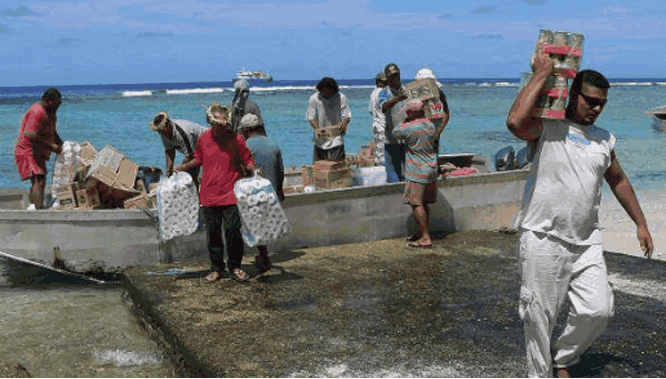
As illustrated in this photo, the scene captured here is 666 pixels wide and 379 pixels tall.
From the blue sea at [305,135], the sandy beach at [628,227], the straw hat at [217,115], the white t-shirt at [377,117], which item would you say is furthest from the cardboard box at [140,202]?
the blue sea at [305,135]

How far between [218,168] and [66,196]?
7.95ft

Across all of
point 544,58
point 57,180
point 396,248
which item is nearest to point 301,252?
point 396,248

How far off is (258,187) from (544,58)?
335 cm

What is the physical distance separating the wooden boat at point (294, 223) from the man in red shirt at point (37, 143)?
47cm

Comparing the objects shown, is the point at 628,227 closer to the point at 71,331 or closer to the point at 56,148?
the point at 56,148

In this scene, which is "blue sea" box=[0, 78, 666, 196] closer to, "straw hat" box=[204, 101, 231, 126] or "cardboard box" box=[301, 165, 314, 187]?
"cardboard box" box=[301, 165, 314, 187]

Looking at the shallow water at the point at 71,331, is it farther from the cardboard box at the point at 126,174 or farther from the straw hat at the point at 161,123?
the straw hat at the point at 161,123

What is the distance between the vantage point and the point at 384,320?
5613 millimetres

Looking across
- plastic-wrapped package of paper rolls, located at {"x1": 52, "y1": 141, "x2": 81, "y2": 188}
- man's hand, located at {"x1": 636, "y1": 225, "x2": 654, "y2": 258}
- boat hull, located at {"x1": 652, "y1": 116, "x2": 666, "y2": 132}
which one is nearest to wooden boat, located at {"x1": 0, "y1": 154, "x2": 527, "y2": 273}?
plastic-wrapped package of paper rolls, located at {"x1": 52, "y1": 141, "x2": 81, "y2": 188}

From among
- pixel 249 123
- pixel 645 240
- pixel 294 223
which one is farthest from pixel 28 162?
pixel 645 240

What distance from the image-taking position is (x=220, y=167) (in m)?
6.49

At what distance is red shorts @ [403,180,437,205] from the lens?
26.2ft

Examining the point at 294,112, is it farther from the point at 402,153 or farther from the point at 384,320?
the point at 384,320

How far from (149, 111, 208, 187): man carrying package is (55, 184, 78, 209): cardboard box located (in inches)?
53.9
